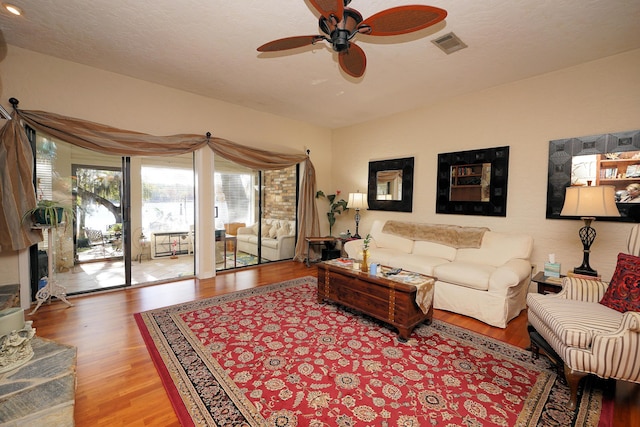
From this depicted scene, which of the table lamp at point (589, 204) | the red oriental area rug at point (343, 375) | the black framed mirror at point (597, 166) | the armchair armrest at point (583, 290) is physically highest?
the black framed mirror at point (597, 166)

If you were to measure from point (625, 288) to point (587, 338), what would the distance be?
Result: 71cm

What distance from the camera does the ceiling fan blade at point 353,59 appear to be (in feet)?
6.92

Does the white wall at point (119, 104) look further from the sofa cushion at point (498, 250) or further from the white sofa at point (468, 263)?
the sofa cushion at point (498, 250)

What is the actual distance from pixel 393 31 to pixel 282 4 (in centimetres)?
101

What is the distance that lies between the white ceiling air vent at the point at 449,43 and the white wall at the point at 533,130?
139 centimetres

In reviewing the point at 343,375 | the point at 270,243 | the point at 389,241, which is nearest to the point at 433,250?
the point at 389,241

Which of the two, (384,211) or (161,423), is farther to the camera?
(384,211)

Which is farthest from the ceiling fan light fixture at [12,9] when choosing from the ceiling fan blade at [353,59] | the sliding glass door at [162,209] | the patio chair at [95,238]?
the ceiling fan blade at [353,59]

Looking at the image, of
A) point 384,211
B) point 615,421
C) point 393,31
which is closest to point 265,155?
point 384,211

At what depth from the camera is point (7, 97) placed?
9.47 ft

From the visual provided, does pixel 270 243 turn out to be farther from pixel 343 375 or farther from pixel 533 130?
pixel 533 130

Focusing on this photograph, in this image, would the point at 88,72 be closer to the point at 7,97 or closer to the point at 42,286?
the point at 7,97

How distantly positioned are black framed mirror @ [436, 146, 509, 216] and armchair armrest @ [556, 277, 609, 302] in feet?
4.99

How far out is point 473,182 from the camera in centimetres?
395
